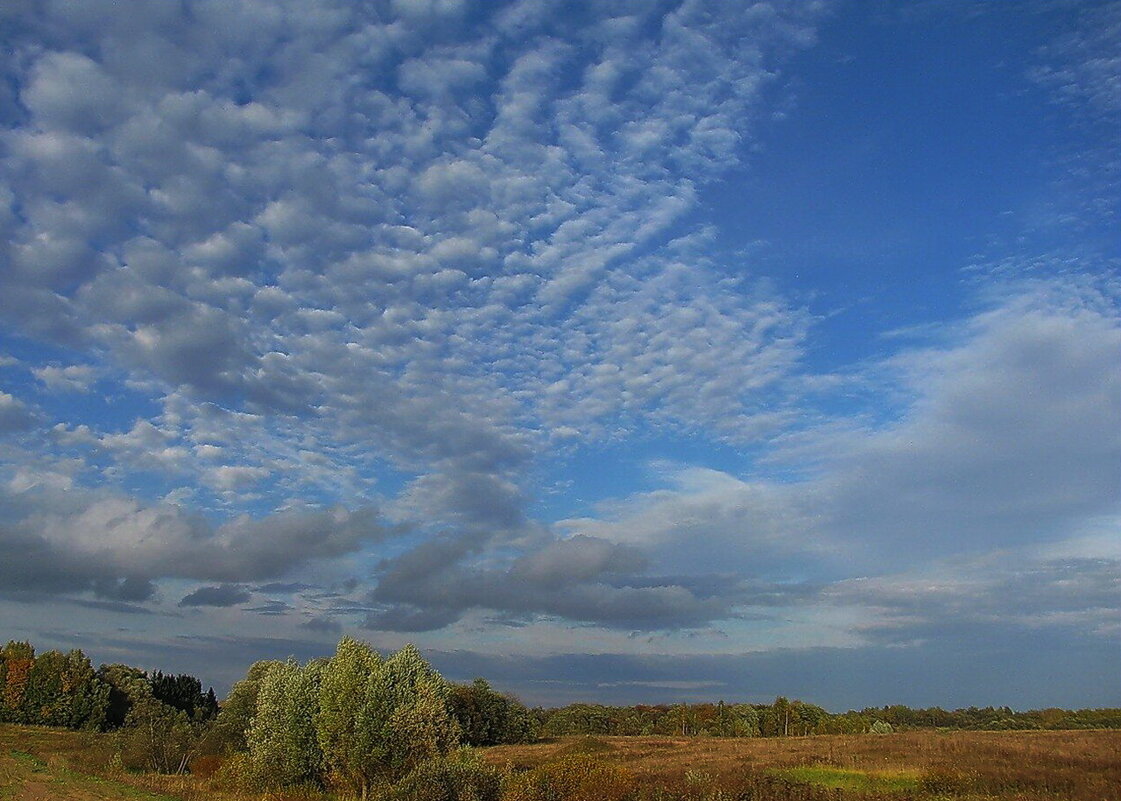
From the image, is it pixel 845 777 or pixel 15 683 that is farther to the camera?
pixel 15 683

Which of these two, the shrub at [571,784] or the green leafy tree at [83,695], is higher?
the shrub at [571,784]

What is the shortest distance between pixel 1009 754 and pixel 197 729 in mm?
84243

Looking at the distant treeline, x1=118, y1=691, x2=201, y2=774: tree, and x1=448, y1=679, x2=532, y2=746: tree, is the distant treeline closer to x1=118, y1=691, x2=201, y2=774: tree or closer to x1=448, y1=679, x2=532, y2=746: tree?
x1=448, y1=679, x2=532, y2=746: tree

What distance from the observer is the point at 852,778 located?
36875 millimetres

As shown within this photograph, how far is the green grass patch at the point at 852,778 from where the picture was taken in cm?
3256

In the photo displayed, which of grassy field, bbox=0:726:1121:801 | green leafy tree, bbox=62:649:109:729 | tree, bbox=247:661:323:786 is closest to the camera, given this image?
grassy field, bbox=0:726:1121:801

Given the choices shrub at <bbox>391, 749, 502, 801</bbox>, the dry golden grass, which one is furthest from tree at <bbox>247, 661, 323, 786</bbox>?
the dry golden grass

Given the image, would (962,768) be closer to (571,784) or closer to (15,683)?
(571,784)

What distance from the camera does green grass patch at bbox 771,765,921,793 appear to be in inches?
1282

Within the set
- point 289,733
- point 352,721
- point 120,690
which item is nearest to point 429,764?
point 352,721

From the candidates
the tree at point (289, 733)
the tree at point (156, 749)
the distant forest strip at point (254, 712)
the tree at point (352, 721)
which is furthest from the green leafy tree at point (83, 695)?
the tree at point (352, 721)

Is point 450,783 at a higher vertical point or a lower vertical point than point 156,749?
higher

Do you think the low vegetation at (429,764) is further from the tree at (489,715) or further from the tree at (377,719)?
the tree at (489,715)

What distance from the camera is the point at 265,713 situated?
44812mm
